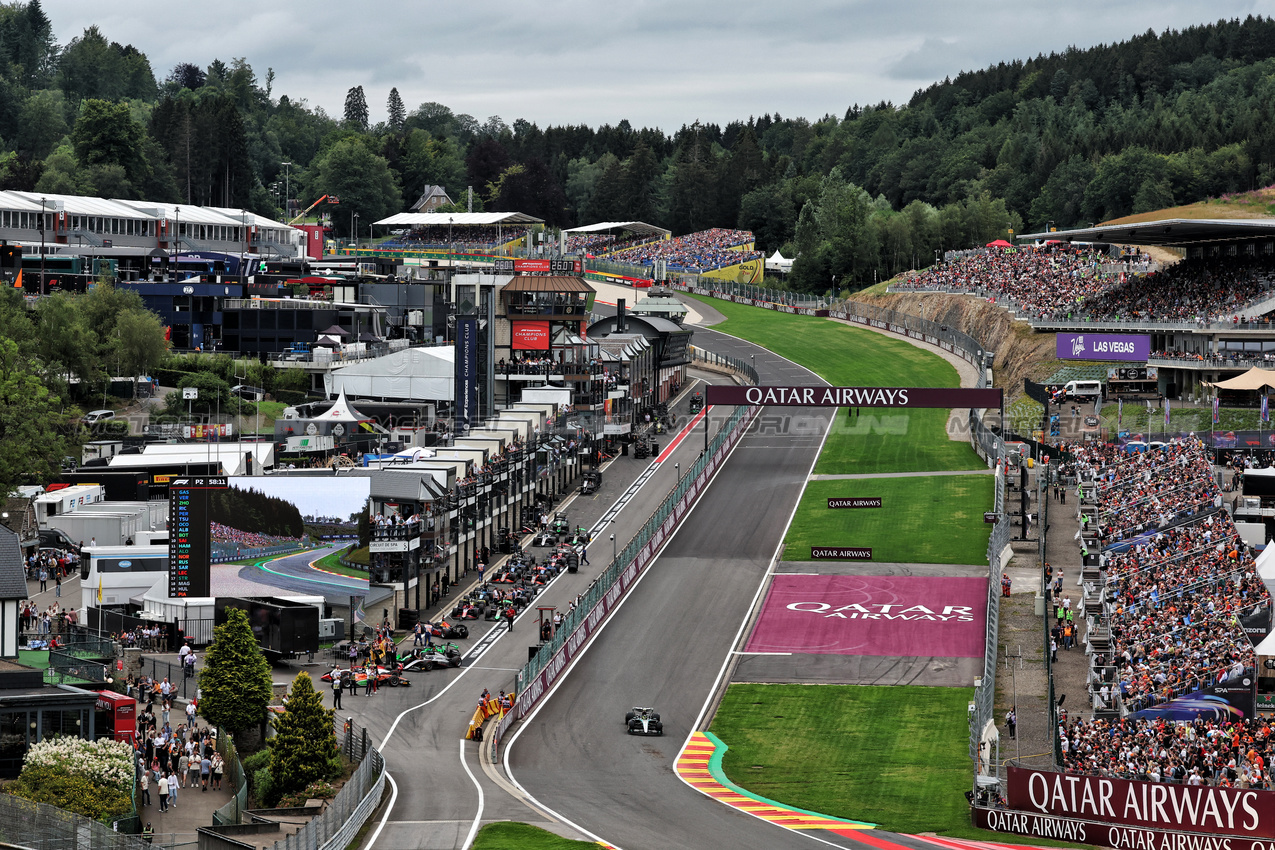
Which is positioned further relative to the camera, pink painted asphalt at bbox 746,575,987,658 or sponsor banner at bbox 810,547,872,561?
sponsor banner at bbox 810,547,872,561

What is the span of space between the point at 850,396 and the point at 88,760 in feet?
215

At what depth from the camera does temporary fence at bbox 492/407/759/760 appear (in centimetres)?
5572

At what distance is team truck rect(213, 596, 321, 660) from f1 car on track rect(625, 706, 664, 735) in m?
13.0

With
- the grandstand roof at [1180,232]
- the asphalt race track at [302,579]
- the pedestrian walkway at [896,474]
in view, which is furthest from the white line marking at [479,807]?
the grandstand roof at [1180,232]

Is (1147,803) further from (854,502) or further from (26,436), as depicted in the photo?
(26,436)

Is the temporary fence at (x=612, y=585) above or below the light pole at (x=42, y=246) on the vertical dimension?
below

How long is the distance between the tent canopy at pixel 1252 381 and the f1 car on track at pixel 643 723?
46.0 m

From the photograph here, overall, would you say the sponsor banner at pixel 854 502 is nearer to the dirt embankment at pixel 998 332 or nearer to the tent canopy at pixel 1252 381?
the tent canopy at pixel 1252 381

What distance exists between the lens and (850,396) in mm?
98562

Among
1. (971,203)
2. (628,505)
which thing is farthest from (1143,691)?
(971,203)

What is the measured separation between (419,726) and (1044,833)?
67.8ft

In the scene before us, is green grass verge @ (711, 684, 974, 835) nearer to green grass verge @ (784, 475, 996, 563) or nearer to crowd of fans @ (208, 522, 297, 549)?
green grass verge @ (784, 475, 996, 563)

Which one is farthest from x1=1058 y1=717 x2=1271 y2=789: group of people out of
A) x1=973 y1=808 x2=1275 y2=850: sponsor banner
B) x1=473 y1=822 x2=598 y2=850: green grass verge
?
x1=473 y1=822 x2=598 y2=850: green grass verge

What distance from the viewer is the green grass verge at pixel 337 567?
67312mm
